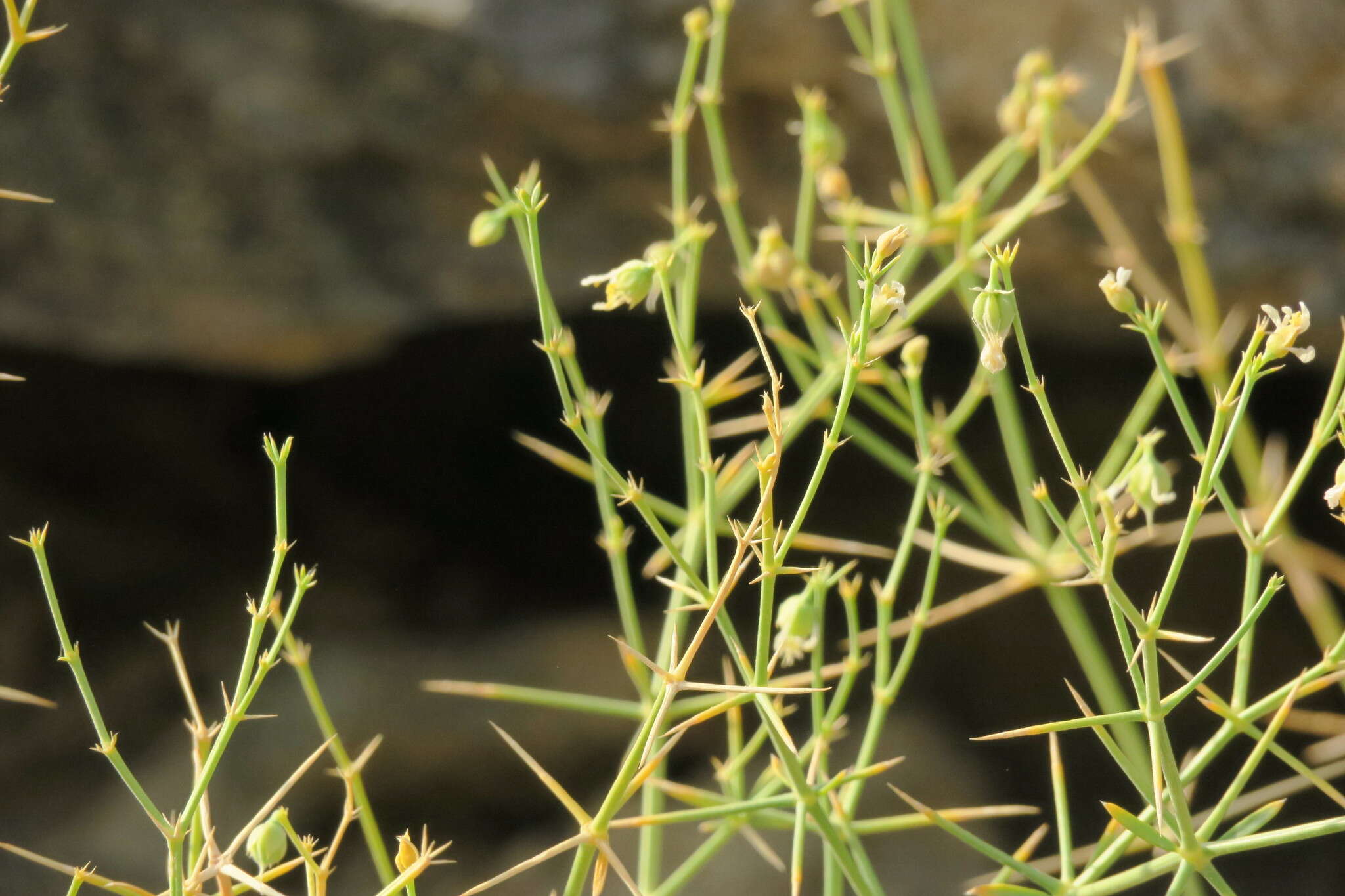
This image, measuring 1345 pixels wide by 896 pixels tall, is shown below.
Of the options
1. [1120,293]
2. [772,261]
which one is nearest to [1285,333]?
[1120,293]

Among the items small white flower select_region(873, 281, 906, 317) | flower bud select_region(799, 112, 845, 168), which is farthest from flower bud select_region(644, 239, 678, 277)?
flower bud select_region(799, 112, 845, 168)

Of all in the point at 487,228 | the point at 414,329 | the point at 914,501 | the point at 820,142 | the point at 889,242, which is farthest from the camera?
the point at 414,329

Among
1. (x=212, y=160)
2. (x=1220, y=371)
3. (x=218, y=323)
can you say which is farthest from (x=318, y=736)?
(x=1220, y=371)

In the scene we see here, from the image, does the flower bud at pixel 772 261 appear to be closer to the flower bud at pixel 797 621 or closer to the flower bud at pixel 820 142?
the flower bud at pixel 820 142

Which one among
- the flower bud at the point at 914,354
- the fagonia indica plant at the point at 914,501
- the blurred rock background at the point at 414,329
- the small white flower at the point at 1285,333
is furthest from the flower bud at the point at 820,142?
the blurred rock background at the point at 414,329

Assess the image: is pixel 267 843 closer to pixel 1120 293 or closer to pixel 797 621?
pixel 797 621

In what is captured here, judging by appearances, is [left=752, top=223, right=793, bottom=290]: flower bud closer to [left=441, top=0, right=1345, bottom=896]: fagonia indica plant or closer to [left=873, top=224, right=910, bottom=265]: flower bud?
[left=441, top=0, right=1345, bottom=896]: fagonia indica plant
